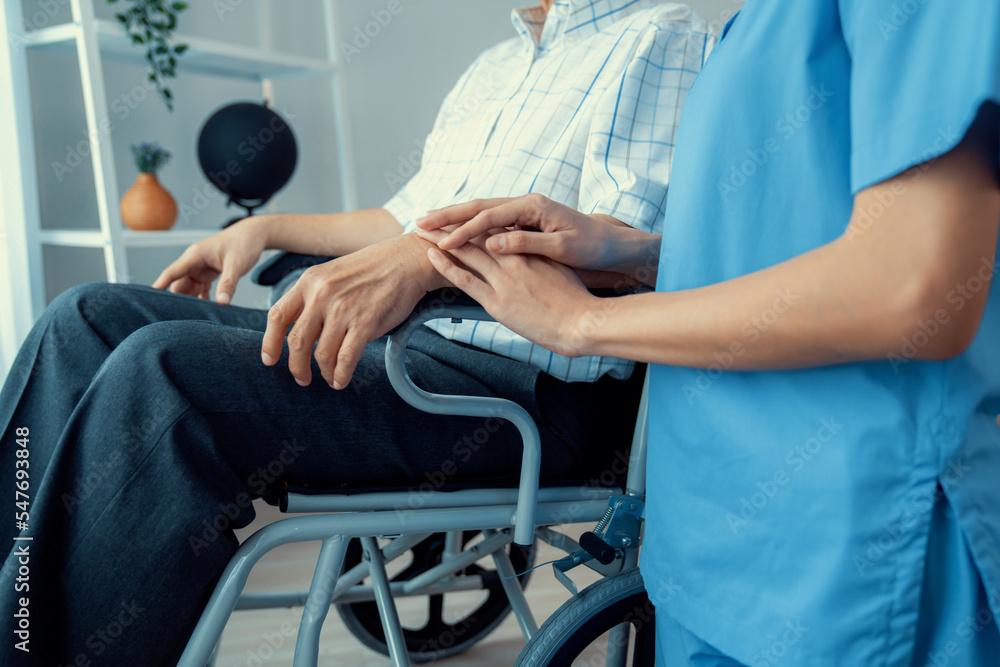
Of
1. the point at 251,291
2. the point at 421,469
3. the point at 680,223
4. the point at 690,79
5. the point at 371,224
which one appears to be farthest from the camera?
the point at 251,291

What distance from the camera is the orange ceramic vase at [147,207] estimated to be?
1.83m

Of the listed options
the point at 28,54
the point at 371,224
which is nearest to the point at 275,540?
the point at 371,224

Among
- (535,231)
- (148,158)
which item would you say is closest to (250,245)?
(535,231)

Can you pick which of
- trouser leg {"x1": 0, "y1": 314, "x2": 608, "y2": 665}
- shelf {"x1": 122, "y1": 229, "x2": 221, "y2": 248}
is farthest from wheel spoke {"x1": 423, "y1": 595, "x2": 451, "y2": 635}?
shelf {"x1": 122, "y1": 229, "x2": 221, "y2": 248}

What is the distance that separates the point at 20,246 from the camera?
5.67 feet

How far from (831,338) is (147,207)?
171 centimetres

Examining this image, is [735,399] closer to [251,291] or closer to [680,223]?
[680,223]

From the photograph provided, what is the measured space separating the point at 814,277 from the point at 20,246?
1.77 metres

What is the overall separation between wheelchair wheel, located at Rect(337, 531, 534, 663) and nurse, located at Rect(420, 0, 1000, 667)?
A: 912 mm

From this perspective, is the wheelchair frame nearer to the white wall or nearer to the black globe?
the black globe

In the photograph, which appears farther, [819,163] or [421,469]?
[421,469]

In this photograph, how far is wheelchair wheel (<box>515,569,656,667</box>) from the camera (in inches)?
31.1

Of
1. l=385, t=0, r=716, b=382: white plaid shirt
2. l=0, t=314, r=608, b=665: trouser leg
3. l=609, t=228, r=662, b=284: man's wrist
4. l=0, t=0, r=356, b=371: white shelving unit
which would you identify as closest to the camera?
l=0, t=314, r=608, b=665: trouser leg

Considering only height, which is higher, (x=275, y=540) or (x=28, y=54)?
(x=28, y=54)
